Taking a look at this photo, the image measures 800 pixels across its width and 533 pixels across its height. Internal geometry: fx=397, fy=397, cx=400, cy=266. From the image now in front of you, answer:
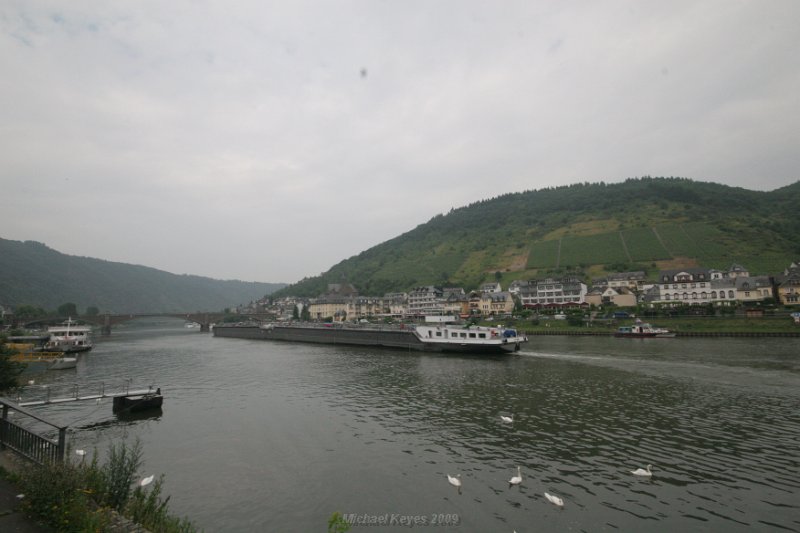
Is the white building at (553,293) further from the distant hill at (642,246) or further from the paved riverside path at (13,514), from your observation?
the paved riverside path at (13,514)

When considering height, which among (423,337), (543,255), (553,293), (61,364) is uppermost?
(543,255)

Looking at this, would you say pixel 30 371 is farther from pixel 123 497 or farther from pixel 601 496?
pixel 601 496

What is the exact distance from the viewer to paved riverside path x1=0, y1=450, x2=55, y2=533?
800cm

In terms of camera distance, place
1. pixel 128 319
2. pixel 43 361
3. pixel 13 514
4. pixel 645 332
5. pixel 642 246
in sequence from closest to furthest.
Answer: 1. pixel 13 514
2. pixel 43 361
3. pixel 645 332
4. pixel 128 319
5. pixel 642 246

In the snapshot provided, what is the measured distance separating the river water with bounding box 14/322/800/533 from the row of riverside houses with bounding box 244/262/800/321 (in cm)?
7166

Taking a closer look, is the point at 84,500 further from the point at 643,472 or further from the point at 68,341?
the point at 68,341

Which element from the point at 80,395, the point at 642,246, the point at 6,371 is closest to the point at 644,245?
the point at 642,246

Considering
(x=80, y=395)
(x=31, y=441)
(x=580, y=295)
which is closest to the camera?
(x=31, y=441)

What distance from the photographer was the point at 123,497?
10.5 metres

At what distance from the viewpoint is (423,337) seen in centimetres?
6203

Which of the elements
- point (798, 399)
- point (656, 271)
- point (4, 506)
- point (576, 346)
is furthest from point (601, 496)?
point (656, 271)

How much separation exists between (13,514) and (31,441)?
12.5ft

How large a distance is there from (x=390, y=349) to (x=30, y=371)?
4635 cm

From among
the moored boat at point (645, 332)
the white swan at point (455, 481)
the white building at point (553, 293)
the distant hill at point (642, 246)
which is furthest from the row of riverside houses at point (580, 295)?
the white swan at point (455, 481)
